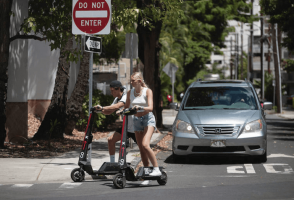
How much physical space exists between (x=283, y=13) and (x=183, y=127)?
16096mm

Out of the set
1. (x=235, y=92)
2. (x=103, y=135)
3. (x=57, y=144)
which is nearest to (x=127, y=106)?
(x=235, y=92)

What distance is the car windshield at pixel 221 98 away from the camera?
1215cm

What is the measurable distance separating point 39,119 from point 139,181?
36.9 ft

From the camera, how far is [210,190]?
803 cm

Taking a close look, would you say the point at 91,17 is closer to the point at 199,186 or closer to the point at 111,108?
the point at 111,108

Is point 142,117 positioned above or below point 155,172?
above

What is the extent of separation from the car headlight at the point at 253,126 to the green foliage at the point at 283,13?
48.8ft

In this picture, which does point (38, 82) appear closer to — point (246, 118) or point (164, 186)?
point (246, 118)

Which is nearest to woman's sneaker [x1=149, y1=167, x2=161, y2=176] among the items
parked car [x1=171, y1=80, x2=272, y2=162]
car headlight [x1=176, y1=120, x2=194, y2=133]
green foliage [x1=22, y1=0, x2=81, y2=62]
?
parked car [x1=171, y1=80, x2=272, y2=162]

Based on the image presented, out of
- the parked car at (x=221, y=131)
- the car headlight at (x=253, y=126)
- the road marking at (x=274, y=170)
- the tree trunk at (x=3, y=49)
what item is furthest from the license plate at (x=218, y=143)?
the tree trunk at (x=3, y=49)

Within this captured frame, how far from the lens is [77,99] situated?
16922 mm

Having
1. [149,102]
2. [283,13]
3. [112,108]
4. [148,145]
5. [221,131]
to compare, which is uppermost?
[283,13]

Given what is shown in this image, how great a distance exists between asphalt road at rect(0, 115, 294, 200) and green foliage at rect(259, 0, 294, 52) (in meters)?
15.4

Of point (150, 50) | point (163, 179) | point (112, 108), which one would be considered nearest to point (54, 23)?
point (112, 108)
